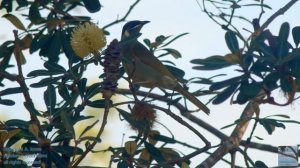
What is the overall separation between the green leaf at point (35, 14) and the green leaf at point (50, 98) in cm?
52

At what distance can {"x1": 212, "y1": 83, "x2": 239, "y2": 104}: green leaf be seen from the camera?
2316 mm

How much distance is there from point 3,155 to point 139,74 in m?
1.43

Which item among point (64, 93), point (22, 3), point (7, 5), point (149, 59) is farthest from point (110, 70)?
point (149, 59)

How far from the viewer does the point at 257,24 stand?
2.45m

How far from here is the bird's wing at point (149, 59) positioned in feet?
9.78

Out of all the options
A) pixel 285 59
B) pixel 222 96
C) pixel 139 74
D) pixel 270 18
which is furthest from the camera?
pixel 139 74

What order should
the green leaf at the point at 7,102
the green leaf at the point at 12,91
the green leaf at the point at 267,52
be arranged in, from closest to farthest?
the green leaf at the point at 267,52, the green leaf at the point at 12,91, the green leaf at the point at 7,102

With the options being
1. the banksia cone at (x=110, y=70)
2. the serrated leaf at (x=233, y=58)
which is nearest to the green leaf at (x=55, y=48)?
the serrated leaf at (x=233, y=58)

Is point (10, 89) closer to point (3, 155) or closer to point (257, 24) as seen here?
point (3, 155)

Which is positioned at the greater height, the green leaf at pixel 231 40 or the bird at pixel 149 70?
the bird at pixel 149 70

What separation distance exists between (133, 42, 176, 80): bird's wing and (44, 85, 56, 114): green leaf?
25.6 inches

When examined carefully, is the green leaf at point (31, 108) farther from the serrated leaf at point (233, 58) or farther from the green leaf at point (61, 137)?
the serrated leaf at point (233, 58)

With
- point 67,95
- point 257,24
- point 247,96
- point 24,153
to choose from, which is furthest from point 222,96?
point 24,153

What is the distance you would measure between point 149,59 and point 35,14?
65cm
